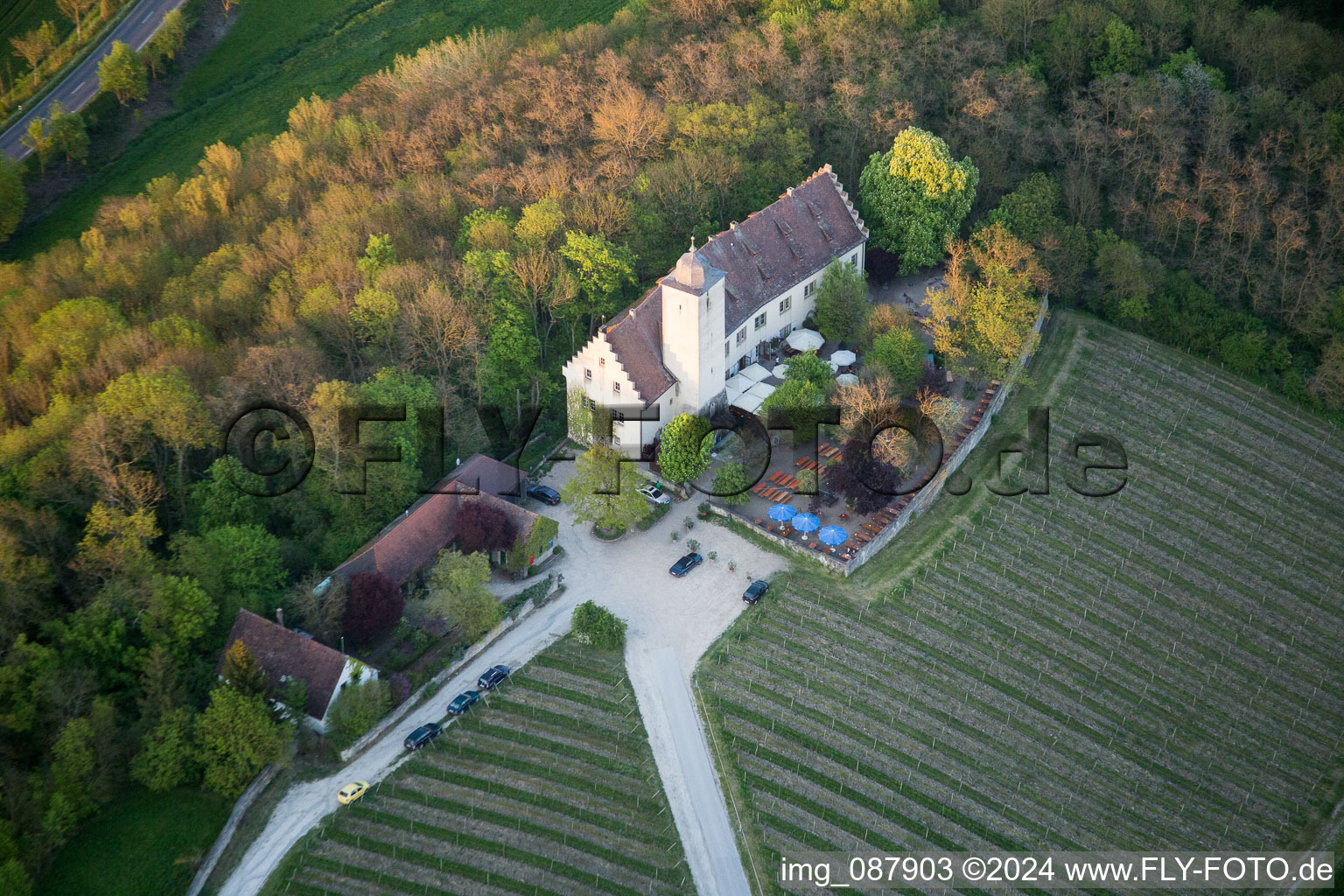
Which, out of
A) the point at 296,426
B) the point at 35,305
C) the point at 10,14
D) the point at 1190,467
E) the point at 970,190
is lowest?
the point at 1190,467

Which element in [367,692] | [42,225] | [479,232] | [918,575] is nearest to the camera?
[367,692]

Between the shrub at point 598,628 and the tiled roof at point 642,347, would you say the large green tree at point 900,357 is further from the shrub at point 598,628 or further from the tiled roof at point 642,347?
the shrub at point 598,628

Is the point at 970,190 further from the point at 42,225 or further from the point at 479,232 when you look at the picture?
the point at 42,225

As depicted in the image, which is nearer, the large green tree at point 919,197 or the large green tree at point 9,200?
the large green tree at point 919,197

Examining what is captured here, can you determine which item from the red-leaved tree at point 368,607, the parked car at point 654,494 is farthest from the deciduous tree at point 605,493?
the red-leaved tree at point 368,607

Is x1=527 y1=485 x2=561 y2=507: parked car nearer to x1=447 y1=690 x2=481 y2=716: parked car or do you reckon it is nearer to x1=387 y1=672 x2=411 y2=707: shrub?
x1=447 y1=690 x2=481 y2=716: parked car

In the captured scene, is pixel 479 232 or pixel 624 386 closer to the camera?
pixel 624 386

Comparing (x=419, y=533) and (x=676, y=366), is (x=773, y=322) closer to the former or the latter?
(x=676, y=366)

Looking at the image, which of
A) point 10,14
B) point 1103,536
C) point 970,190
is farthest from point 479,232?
point 10,14
